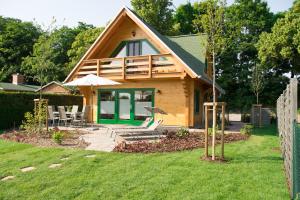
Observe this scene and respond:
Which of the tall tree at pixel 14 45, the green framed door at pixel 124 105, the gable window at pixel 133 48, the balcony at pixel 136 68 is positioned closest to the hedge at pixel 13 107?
the balcony at pixel 136 68

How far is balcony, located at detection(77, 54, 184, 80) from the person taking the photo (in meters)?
16.0

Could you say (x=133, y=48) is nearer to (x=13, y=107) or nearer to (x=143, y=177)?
(x=13, y=107)

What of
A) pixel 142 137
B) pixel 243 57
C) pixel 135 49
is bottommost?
pixel 142 137

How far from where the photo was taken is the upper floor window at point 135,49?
18.1m

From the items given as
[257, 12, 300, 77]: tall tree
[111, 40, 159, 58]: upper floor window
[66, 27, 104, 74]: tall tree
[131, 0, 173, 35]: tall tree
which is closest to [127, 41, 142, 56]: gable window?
[111, 40, 159, 58]: upper floor window

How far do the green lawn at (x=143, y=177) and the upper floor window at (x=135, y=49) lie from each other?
1049cm

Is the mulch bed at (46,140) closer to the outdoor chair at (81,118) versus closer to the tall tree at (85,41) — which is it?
the outdoor chair at (81,118)

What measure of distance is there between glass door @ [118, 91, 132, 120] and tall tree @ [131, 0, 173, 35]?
68.6ft

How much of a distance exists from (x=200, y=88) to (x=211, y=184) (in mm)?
13438

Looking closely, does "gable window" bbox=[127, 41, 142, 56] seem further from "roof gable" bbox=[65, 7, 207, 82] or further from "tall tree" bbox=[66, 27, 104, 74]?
"tall tree" bbox=[66, 27, 104, 74]

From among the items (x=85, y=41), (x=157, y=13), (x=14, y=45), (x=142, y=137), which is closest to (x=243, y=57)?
(x=157, y=13)

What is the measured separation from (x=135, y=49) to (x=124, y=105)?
3.73 meters

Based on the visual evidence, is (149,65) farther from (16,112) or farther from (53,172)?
(53,172)

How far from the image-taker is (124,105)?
18.0 m
